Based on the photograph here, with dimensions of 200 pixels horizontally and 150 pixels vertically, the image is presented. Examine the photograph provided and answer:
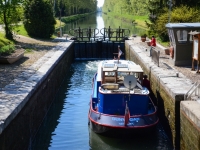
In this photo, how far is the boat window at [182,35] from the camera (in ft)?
54.6

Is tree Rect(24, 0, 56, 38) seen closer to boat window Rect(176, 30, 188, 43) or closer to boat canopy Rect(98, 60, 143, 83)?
boat window Rect(176, 30, 188, 43)

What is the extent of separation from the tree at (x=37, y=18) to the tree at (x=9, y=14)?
2539 millimetres

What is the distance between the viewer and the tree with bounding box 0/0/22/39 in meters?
25.7

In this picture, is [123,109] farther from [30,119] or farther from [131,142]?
[30,119]

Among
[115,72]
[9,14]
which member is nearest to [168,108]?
[115,72]

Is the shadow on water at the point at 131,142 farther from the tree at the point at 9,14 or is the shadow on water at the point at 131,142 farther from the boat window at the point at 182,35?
the tree at the point at 9,14

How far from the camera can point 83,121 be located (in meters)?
14.5

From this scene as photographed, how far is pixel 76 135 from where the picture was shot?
42.4ft

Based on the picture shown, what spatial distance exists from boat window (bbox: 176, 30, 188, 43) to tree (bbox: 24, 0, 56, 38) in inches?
642

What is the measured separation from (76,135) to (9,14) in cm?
1655

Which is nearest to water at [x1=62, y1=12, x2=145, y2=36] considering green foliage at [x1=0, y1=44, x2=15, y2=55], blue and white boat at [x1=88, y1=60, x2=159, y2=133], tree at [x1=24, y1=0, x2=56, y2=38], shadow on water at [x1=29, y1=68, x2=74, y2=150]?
tree at [x1=24, y1=0, x2=56, y2=38]

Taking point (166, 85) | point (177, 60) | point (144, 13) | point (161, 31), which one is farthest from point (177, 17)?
point (144, 13)

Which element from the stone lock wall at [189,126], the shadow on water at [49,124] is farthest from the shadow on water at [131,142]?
the shadow on water at [49,124]

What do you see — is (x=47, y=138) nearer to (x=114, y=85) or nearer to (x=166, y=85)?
(x=114, y=85)
